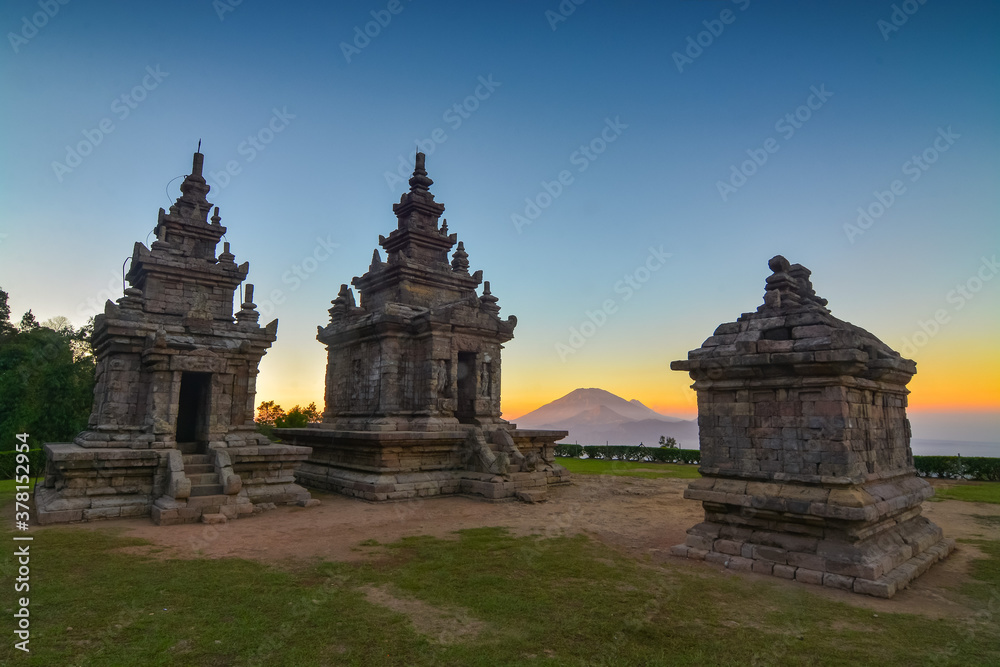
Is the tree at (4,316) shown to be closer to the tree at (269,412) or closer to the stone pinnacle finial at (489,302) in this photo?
the tree at (269,412)

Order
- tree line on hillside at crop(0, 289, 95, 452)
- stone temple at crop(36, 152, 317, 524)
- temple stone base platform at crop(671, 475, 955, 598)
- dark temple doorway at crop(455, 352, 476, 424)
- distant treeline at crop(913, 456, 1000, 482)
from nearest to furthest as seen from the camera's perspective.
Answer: temple stone base platform at crop(671, 475, 955, 598)
stone temple at crop(36, 152, 317, 524)
dark temple doorway at crop(455, 352, 476, 424)
distant treeline at crop(913, 456, 1000, 482)
tree line on hillside at crop(0, 289, 95, 452)

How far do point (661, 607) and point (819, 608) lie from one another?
1.79 meters

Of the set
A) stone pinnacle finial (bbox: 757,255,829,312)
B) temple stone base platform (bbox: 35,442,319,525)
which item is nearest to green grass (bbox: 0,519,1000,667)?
temple stone base platform (bbox: 35,442,319,525)

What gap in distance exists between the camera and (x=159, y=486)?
11727 millimetres

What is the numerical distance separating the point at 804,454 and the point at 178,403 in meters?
13.0

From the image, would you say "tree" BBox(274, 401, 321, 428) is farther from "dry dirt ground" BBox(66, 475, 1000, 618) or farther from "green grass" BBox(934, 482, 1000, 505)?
"green grass" BBox(934, 482, 1000, 505)

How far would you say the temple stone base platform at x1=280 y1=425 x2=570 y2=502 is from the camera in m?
14.4

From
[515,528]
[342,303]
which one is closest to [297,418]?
[342,303]

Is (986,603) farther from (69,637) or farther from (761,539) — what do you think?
(69,637)

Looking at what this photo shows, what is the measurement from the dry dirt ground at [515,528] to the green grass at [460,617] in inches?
20.8

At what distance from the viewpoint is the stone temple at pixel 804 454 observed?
7145 mm

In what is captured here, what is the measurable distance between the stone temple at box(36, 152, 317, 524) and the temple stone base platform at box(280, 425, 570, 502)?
1.95m

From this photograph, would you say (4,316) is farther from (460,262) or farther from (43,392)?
(460,262)

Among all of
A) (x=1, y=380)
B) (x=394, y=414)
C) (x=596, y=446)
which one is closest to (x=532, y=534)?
(x=394, y=414)
